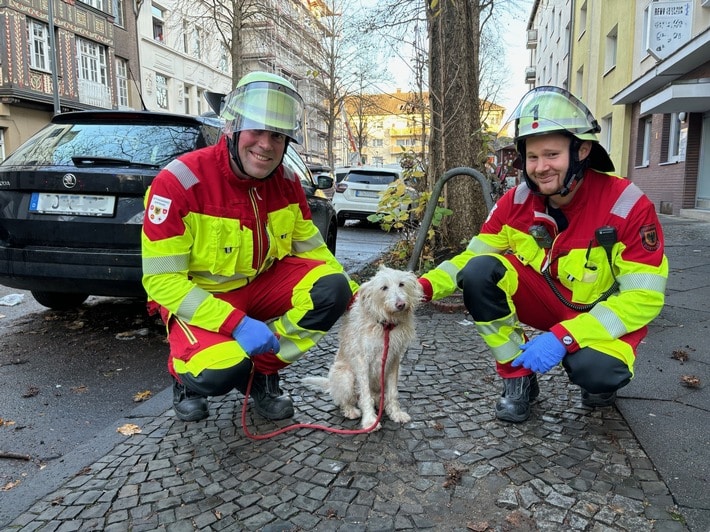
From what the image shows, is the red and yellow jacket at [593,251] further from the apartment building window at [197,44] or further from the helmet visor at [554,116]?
the apartment building window at [197,44]

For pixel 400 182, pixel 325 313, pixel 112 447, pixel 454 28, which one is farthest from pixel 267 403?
pixel 454 28

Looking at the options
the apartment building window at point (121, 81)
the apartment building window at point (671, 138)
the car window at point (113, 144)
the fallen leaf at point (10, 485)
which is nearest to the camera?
the fallen leaf at point (10, 485)

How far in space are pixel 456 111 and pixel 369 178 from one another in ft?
29.2

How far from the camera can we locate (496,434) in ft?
9.27

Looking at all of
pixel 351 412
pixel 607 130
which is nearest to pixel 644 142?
pixel 607 130

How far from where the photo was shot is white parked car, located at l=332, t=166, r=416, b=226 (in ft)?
49.4

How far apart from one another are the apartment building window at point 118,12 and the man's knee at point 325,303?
3225 centimetres

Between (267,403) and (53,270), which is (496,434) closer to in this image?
(267,403)

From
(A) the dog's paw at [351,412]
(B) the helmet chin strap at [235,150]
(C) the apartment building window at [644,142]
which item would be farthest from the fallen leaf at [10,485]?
(C) the apartment building window at [644,142]

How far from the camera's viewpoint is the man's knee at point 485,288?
9.73ft

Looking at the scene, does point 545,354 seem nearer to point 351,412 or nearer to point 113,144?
point 351,412

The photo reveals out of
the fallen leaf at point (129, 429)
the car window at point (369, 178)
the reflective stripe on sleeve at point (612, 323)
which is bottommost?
the fallen leaf at point (129, 429)

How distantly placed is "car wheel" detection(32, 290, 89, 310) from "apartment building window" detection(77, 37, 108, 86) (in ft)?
85.8

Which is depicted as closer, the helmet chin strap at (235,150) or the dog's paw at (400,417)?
the helmet chin strap at (235,150)
